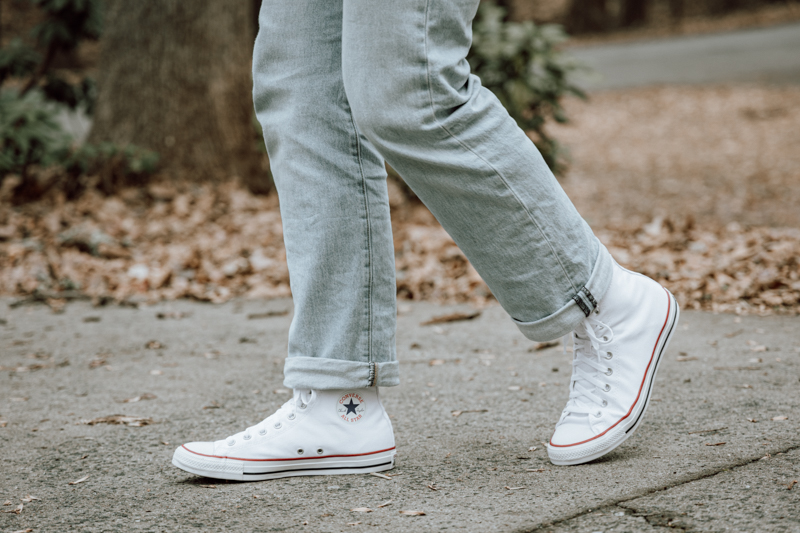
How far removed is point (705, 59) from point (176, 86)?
13.3 metres

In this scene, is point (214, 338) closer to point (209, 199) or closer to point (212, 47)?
point (209, 199)

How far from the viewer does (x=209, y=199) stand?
17.9 feet

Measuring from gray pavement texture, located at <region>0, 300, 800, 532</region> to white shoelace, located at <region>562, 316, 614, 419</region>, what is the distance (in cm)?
13

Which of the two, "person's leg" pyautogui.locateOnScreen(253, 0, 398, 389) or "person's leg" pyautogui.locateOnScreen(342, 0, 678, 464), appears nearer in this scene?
"person's leg" pyautogui.locateOnScreen(342, 0, 678, 464)

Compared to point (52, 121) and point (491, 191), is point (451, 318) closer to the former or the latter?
point (491, 191)

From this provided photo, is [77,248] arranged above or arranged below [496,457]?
below

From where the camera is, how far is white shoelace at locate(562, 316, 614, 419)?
5.09 ft

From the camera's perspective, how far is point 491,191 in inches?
56.3

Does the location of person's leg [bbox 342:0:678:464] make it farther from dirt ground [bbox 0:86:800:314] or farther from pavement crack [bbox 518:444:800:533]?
dirt ground [bbox 0:86:800:314]

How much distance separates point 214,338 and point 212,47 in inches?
134

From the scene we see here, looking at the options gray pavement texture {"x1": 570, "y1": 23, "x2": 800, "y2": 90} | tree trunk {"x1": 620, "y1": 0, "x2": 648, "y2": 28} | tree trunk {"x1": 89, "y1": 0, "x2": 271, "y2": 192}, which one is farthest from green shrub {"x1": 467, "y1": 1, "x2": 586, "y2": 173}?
tree trunk {"x1": 620, "y1": 0, "x2": 648, "y2": 28}

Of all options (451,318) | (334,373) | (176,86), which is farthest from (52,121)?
(334,373)

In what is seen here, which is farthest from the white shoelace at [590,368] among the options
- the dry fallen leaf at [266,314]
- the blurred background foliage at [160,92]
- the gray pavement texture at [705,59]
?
the gray pavement texture at [705,59]

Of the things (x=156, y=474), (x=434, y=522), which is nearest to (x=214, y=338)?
(x=156, y=474)
